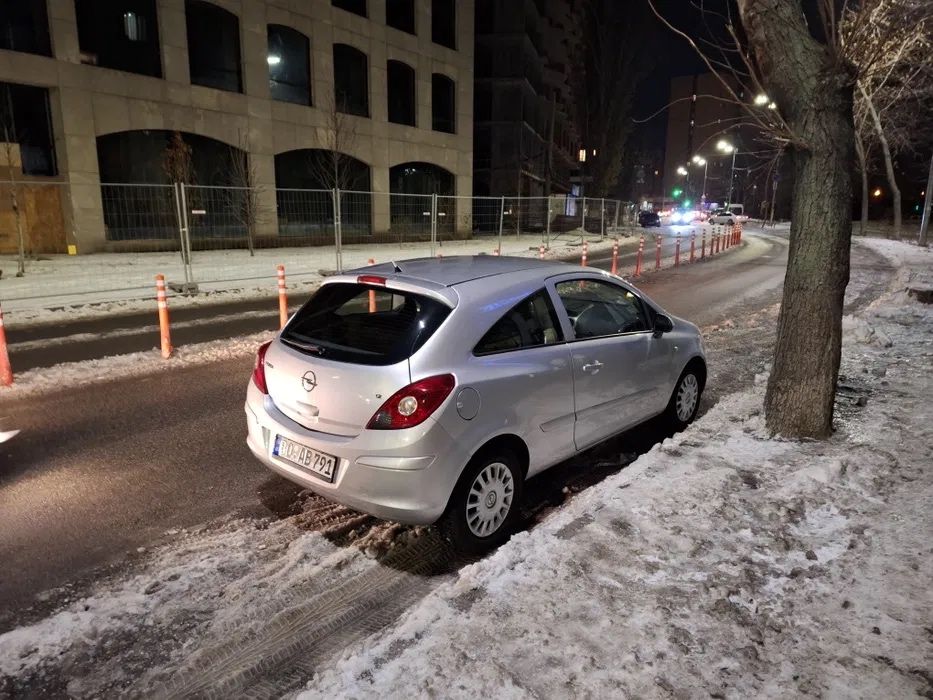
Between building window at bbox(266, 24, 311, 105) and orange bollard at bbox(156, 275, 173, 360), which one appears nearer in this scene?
orange bollard at bbox(156, 275, 173, 360)

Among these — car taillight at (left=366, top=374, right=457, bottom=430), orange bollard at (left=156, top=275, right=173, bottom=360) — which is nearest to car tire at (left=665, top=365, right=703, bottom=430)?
car taillight at (left=366, top=374, right=457, bottom=430)

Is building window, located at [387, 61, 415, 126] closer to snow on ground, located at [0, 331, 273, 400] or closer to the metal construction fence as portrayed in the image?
the metal construction fence

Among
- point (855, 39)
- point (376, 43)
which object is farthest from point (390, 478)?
point (376, 43)

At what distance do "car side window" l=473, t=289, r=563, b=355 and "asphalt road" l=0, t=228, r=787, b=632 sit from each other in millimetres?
1845

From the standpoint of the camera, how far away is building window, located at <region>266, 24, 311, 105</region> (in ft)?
87.9

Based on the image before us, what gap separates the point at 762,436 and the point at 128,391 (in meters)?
6.36

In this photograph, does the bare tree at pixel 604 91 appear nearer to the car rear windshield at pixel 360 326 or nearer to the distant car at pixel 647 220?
the distant car at pixel 647 220

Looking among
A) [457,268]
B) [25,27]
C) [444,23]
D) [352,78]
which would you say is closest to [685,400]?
[457,268]

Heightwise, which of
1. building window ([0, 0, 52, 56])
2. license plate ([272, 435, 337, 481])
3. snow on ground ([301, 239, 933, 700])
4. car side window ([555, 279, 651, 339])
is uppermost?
building window ([0, 0, 52, 56])

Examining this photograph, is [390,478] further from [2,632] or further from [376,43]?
[376,43]

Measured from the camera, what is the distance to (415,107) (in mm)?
32469

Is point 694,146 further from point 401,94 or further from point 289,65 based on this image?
point 289,65

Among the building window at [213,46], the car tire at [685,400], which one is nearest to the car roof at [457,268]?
the car tire at [685,400]

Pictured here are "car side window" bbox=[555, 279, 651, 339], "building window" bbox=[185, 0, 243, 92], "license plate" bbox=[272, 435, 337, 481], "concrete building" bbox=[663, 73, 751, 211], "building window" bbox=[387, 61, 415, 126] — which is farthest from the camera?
"concrete building" bbox=[663, 73, 751, 211]
